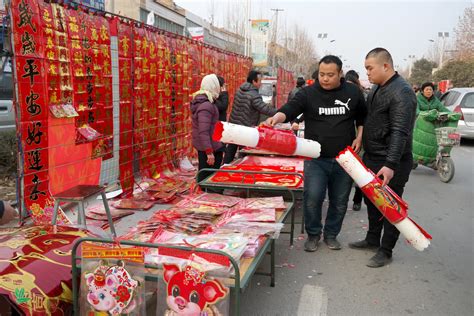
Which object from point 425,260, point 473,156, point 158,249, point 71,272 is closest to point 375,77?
point 425,260

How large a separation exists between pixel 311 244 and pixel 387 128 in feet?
4.68

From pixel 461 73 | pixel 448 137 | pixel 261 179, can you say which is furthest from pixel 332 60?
pixel 461 73

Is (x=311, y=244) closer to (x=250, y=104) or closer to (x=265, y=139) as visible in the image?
(x=265, y=139)

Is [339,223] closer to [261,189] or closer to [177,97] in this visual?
[261,189]

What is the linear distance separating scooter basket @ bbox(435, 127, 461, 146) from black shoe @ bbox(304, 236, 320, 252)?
15.9 feet

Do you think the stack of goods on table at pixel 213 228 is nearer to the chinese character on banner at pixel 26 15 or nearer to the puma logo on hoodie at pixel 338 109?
the puma logo on hoodie at pixel 338 109

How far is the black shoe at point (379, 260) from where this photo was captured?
4168mm

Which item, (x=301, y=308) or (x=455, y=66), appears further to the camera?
(x=455, y=66)

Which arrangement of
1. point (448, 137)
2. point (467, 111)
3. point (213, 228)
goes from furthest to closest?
point (467, 111) < point (448, 137) < point (213, 228)

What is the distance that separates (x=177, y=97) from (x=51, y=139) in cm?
367

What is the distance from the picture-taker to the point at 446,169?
825 centimetres

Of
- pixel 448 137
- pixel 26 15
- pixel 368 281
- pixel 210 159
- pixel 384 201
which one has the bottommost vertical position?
pixel 368 281

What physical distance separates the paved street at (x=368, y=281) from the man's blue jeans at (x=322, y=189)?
37cm

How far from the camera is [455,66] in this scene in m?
28.8
